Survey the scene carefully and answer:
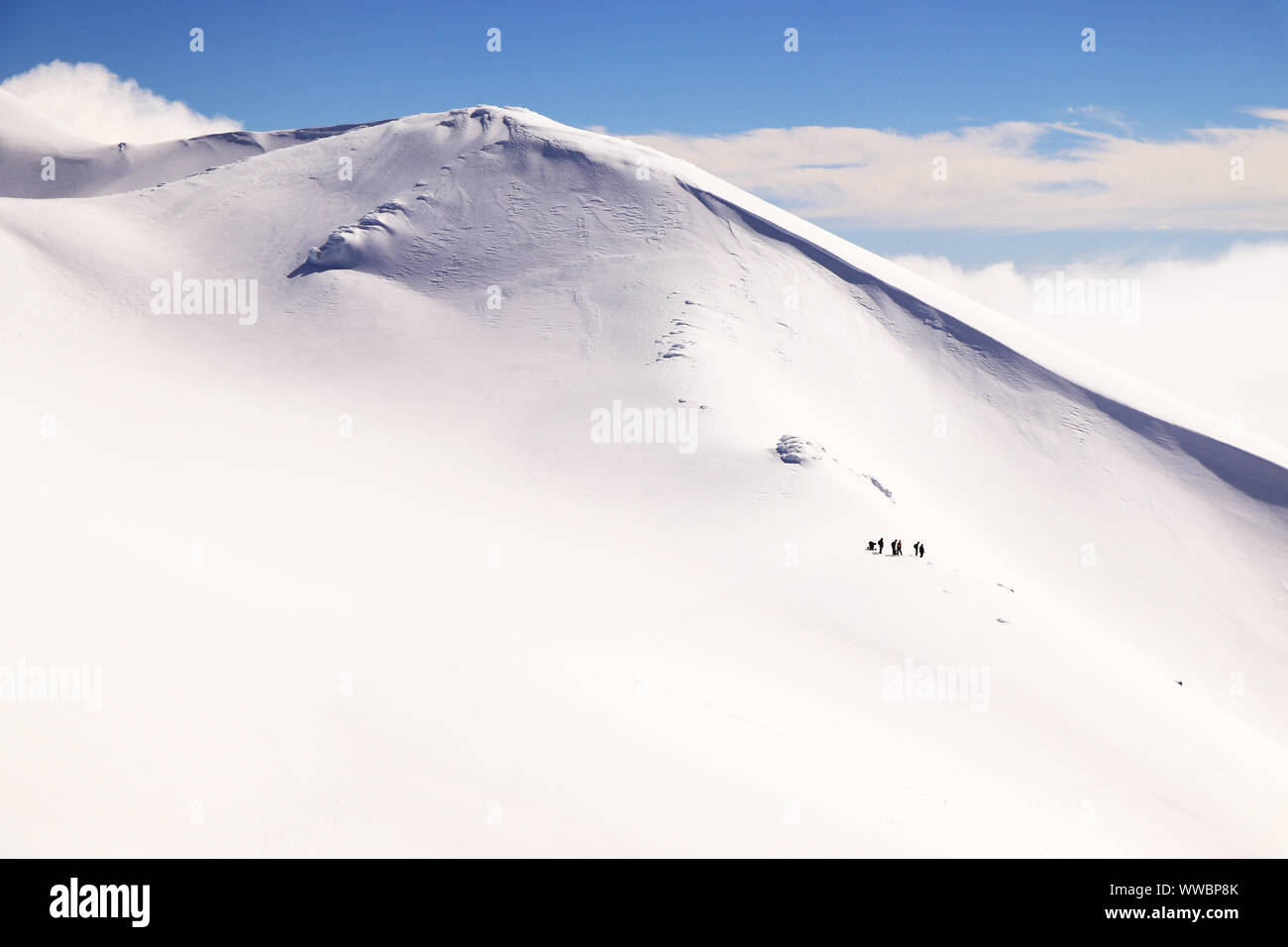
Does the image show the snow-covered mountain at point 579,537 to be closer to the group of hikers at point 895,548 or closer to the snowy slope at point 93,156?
the group of hikers at point 895,548

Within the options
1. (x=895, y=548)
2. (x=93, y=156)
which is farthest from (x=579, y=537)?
(x=93, y=156)

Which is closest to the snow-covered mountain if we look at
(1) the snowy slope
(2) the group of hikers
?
(2) the group of hikers

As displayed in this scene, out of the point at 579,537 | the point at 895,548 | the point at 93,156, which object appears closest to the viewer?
the point at 895,548

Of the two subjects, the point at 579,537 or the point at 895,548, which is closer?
the point at 895,548

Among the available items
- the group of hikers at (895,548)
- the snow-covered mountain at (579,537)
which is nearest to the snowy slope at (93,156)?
the snow-covered mountain at (579,537)

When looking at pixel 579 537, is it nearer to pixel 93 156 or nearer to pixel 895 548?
pixel 895 548

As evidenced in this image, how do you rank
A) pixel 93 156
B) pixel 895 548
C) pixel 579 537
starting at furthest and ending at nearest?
pixel 93 156
pixel 579 537
pixel 895 548
